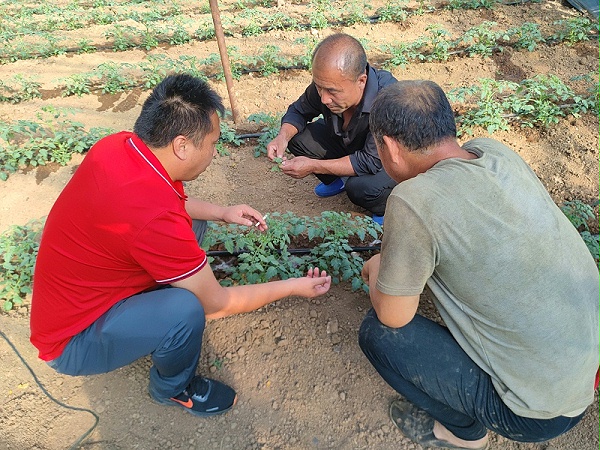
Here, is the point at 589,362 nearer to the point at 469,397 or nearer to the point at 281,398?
the point at 469,397

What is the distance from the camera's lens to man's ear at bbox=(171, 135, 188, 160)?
70.1 inches

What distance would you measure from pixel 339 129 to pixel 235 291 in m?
1.61

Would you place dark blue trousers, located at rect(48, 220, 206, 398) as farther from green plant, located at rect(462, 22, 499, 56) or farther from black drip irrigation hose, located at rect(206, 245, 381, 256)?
green plant, located at rect(462, 22, 499, 56)

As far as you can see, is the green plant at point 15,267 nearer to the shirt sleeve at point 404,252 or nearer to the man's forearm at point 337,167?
the man's forearm at point 337,167

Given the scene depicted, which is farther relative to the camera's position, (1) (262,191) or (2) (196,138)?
(1) (262,191)

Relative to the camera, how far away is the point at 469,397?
1.77 m

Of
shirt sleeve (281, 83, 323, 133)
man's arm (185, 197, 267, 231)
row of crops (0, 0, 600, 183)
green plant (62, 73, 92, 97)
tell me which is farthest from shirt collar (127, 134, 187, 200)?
green plant (62, 73, 92, 97)

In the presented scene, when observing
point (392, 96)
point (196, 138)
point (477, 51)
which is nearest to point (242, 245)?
point (196, 138)

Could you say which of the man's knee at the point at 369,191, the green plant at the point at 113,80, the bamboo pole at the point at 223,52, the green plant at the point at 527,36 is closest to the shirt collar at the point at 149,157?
the man's knee at the point at 369,191

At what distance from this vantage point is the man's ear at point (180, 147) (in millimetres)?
1779

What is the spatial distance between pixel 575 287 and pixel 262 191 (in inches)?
103

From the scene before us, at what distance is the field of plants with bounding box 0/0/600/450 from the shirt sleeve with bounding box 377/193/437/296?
996 millimetres

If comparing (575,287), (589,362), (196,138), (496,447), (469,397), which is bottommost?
(496,447)

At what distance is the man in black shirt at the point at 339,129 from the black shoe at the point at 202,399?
59.4 inches
